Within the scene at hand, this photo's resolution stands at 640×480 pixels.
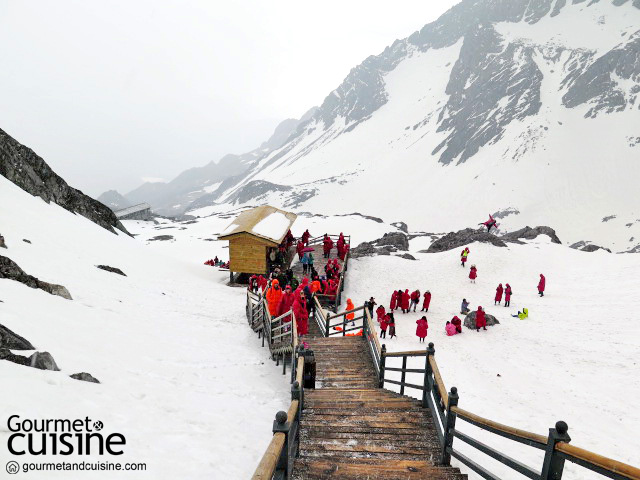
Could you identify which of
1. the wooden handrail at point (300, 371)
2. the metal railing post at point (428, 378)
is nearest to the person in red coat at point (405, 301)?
the metal railing post at point (428, 378)

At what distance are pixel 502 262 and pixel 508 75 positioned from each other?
109950 mm

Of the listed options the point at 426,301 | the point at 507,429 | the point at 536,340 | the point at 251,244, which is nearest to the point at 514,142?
the point at 426,301

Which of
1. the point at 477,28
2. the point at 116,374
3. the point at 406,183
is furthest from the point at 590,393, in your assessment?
the point at 477,28

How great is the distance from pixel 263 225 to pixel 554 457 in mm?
21949

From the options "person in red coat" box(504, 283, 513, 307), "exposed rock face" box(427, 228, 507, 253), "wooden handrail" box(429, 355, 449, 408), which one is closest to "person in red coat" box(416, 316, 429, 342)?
"person in red coat" box(504, 283, 513, 307)

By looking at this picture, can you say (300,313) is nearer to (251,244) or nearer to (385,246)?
(251,244)

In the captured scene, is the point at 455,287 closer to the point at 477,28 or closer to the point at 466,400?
the point at 466,400

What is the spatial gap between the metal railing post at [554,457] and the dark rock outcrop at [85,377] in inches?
265

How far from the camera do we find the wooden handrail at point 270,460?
8.71ft

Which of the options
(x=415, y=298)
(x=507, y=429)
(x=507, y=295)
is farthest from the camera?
(x=507, y=295)

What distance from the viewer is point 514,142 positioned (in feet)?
280

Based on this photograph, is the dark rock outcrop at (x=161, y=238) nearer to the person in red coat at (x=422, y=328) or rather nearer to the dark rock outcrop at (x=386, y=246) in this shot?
the dark rock outcrop at (x=386, y=246)

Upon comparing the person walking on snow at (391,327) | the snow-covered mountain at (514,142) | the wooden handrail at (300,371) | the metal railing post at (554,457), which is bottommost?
the person walking on snow at (391,327)

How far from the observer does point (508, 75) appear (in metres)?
110
